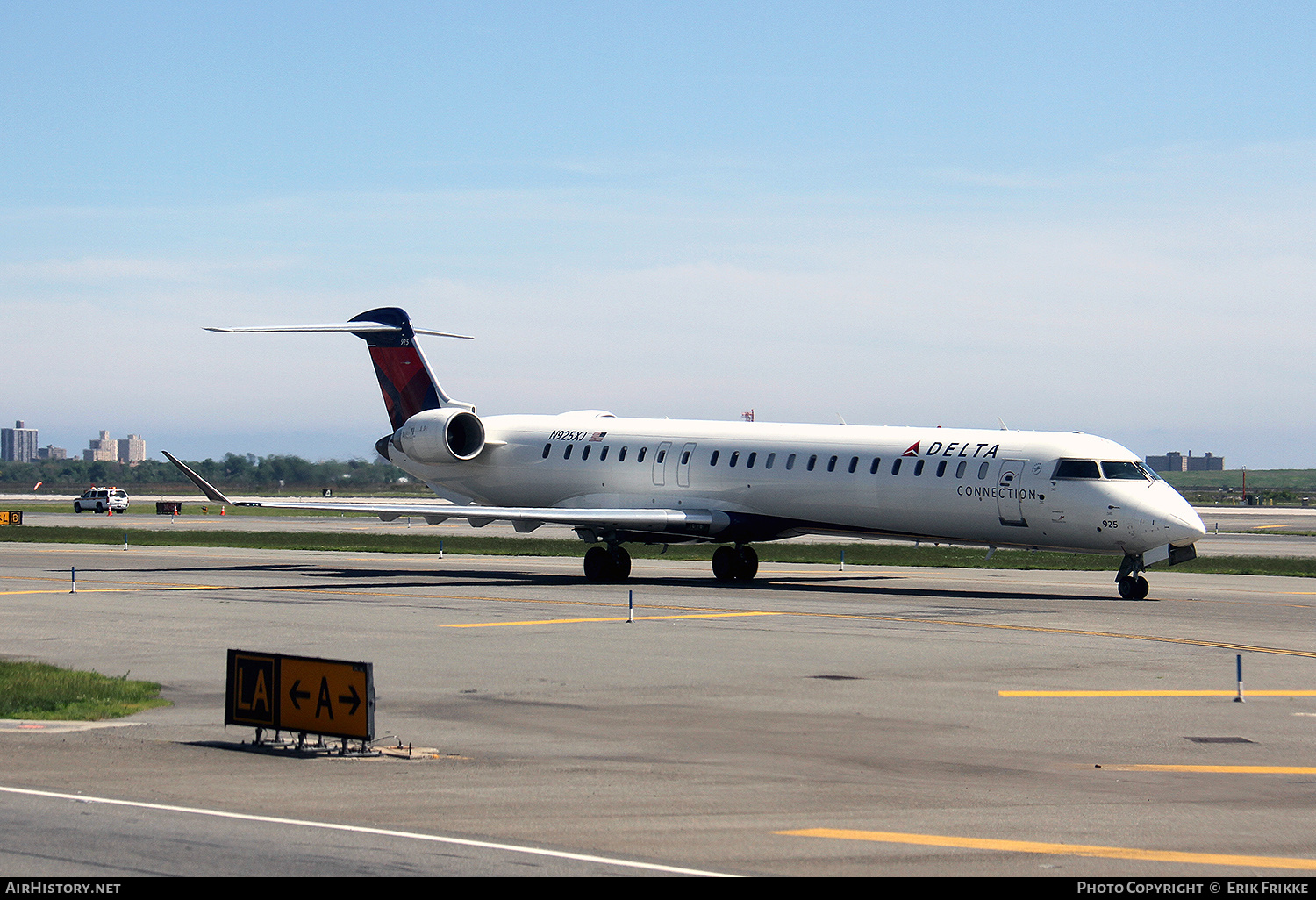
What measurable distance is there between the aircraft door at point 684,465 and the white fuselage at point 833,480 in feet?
0.15

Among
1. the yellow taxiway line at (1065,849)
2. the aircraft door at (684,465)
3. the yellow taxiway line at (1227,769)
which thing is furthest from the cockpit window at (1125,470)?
the yellow taxiway line at (1065,849)

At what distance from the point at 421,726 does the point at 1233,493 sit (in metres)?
155

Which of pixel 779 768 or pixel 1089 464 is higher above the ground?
pixel 1089 464

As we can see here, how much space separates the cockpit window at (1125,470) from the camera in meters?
31.5

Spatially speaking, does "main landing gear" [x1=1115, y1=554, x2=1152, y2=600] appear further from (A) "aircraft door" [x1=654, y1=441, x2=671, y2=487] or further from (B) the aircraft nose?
(A) "aircraft door" [x1=654, y1=441, x2=671, y2=487]

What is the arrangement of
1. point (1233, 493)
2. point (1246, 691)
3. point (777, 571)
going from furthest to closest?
point (1233, 493) < point (777, 571) < point (1246, 691)

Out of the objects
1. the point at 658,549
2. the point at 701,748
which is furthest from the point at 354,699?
the point at 658,549

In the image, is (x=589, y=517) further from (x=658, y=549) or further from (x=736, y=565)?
(x=658, y=549)

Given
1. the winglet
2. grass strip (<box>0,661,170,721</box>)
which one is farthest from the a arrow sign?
the winglet

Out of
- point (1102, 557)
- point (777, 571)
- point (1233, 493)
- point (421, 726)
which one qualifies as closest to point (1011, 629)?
point (421, 726)

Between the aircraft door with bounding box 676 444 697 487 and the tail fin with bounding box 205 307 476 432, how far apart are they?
8178 millimetres

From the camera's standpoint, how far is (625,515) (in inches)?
1443

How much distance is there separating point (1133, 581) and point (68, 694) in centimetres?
2240
